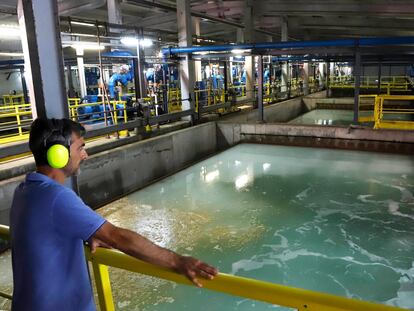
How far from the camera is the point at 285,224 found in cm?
594

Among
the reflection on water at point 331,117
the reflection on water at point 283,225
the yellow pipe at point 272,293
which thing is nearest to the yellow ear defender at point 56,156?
the yellow pipe at point 272,293

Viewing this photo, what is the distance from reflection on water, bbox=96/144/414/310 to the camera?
424 cm

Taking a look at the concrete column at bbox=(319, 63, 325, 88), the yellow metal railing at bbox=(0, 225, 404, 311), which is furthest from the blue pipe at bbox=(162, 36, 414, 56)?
the concrete column at bbox=(319, 63, 325, 88)

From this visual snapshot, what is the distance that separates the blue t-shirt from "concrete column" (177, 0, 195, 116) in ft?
33.0

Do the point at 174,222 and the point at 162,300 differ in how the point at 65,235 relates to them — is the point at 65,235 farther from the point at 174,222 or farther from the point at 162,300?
the point at 174,222

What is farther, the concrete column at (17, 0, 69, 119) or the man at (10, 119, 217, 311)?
the concrete column at (17, 0, 69, 119)

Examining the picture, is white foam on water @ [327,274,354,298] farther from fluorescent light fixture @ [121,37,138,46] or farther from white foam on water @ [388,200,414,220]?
fluorescent light fixture @ [121,37,138,46]

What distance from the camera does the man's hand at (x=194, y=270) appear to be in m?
1.43

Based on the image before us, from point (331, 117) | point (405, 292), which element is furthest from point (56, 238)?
point (331, 117)

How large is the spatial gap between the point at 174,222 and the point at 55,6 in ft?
14.1

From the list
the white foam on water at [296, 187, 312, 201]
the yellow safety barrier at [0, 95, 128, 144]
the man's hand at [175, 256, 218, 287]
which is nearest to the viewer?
the man's hand at [175, 256, 218, 287]

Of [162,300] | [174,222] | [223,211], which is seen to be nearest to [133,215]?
[174,222]

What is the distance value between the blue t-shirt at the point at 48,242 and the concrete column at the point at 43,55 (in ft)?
3.83

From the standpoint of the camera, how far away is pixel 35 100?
101 inches
